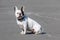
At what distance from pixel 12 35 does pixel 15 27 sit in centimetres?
160

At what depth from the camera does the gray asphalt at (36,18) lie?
40.9 feet

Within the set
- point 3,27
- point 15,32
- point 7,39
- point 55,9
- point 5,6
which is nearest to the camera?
point 7,39

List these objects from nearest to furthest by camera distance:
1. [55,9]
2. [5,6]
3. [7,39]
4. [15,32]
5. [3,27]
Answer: [7,39]
[15,32]
[3,27]
[55,9]
[5,6]

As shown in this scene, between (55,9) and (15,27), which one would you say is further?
(55,9)

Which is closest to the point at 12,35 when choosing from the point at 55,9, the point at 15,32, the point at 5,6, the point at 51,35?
the point at 15,32

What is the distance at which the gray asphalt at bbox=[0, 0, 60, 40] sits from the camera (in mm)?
12452

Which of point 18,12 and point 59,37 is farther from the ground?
point 18,12

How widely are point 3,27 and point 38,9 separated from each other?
601cm

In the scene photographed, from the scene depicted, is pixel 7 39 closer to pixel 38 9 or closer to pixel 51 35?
pixel 51 35

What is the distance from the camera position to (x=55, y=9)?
64.6 feet

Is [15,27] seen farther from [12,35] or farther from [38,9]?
[38,9]

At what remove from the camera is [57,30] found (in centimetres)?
1340

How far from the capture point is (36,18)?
16.5m

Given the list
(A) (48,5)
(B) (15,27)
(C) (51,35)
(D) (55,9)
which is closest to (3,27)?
(B) (15,27)
